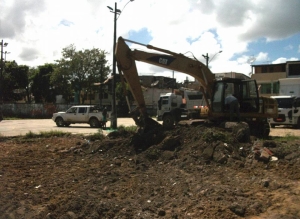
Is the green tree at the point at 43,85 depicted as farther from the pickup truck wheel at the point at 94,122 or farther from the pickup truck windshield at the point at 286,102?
the pickup truck windshield at the point at 286,102

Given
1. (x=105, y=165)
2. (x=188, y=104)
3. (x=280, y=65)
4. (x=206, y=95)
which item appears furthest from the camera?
(x=280, y=65)

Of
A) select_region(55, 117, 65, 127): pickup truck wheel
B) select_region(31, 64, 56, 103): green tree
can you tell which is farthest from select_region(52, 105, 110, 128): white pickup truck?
select_region(31, 64, 56, 103): green tree

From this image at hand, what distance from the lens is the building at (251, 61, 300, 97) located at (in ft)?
143

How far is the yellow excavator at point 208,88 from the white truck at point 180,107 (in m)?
1.13

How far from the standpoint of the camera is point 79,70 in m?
56.9

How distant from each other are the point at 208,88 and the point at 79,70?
4416 cm

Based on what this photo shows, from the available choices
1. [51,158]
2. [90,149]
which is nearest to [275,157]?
[90,149]

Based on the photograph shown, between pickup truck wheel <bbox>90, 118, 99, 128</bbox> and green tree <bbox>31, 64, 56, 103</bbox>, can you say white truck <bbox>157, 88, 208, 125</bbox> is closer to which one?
pickup truck wheel <bbox>90, 118, 99, 128</bbox>

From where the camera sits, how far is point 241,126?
11383 millimetres

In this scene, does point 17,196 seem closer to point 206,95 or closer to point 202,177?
point 202,177

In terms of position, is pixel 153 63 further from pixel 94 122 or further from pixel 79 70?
pixel 79 70

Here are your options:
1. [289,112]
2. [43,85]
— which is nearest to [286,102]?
[289,112]

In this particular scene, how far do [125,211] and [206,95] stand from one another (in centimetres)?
1010

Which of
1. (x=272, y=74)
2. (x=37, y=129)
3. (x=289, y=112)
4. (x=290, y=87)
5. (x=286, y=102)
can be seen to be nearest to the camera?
(x=289, y=112)
